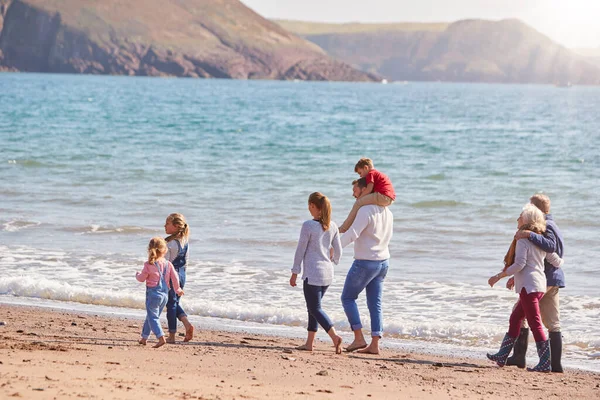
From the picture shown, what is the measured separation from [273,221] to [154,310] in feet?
28.8

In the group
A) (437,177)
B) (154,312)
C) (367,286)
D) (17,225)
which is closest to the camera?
(154,312)

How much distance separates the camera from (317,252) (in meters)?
7.05

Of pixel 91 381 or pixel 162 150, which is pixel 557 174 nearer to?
pixel 162 150

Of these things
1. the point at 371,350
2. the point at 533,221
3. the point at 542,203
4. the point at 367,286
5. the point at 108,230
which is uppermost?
the point at 542,203

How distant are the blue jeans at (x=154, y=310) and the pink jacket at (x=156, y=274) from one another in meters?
0.08

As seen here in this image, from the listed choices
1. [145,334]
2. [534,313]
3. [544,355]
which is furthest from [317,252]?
[544,355]

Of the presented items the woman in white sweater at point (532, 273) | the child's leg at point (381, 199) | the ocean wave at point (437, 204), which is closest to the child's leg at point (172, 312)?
the child's leg at point (381, 199)

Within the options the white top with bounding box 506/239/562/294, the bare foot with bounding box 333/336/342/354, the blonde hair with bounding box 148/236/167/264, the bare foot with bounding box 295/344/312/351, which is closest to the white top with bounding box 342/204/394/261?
the bare foot with bounding box 333/336/342/354

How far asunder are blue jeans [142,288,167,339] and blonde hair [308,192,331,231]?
142 cm

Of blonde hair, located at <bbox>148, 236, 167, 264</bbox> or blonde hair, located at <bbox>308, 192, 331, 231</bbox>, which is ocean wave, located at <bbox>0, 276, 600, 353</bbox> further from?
blonde hair, located at <bbox>148, 236, 167, 264</bbox>

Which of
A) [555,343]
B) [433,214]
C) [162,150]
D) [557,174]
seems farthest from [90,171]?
[555,343]

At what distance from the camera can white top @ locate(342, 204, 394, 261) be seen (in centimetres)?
701

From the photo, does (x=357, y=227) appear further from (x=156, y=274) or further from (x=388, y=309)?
(x=388, y=309)

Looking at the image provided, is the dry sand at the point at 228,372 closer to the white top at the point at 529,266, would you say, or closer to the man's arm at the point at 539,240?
the white top at the point at 529,266
